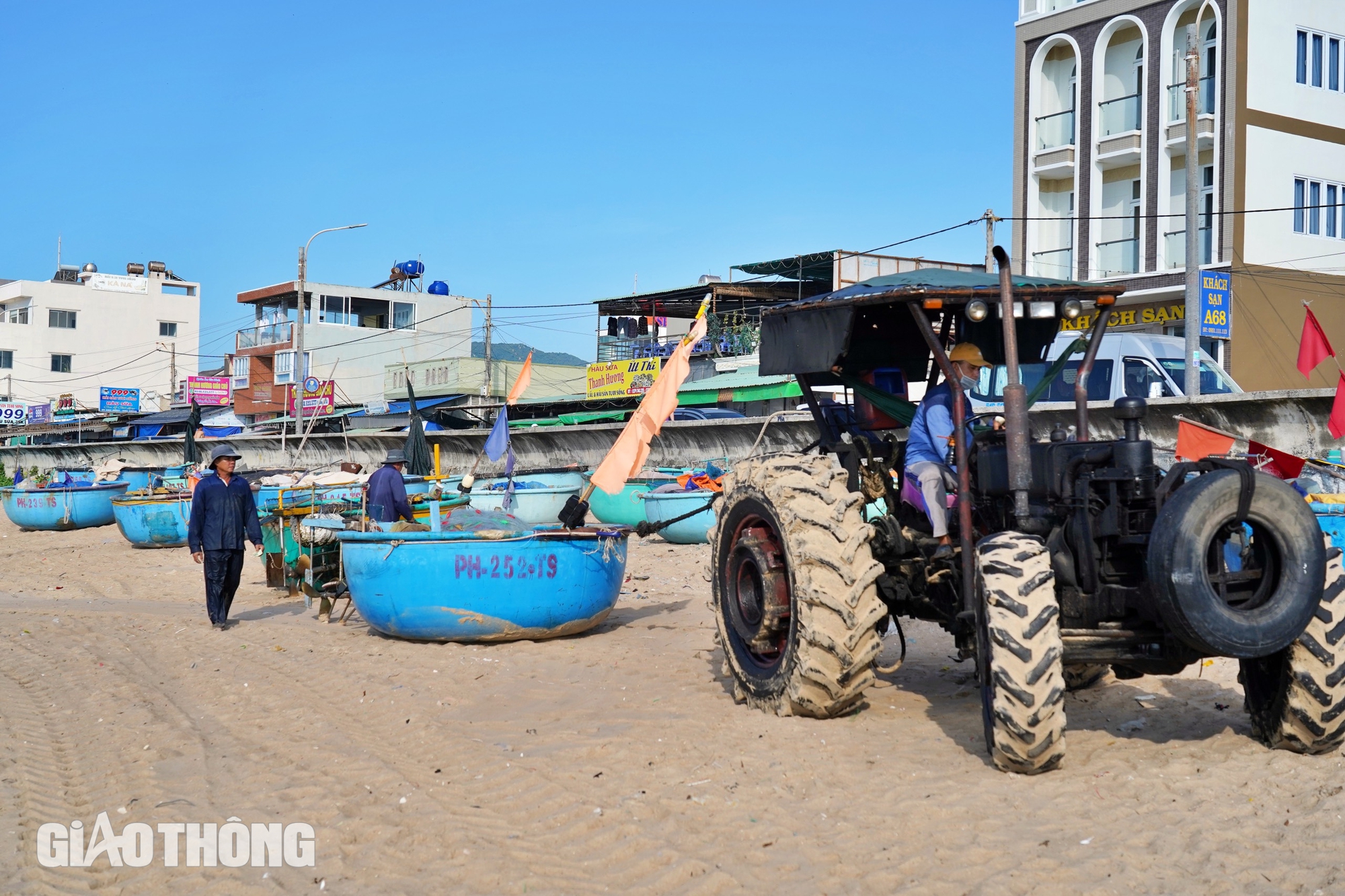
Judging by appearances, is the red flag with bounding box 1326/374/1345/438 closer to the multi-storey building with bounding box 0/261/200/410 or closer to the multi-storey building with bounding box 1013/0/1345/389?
the multi-storey building with bounding box 1013/0/1345/389

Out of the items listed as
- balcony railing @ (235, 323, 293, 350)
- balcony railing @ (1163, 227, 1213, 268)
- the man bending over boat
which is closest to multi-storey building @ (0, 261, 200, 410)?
balcony railing @ (235, 323, 293, 350)

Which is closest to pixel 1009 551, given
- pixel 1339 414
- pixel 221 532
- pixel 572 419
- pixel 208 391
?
pixel 1339 414

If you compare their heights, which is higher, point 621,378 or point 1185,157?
point 1185,157

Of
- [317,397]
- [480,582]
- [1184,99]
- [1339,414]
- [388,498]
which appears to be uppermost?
[1184,99]

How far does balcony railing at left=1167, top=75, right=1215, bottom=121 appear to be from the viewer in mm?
28094

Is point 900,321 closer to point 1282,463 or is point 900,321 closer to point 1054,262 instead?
point 1282,463

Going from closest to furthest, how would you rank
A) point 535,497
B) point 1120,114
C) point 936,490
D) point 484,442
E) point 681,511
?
point 936,490 < point 681,511 < point 535,497 < point 1120,114 < point 484,442

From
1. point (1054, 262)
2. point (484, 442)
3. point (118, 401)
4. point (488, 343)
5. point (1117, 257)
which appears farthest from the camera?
point (118, 401)

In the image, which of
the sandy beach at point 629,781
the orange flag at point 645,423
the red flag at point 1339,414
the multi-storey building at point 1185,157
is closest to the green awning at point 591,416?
the multi-storey building at point 1185,157

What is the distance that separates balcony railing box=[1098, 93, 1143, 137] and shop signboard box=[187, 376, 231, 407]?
163 feet

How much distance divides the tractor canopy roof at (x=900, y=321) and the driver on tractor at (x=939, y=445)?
378 mm

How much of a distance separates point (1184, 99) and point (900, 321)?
80.9 ft

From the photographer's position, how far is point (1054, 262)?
105ft

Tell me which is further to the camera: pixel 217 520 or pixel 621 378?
pixel 621 378
